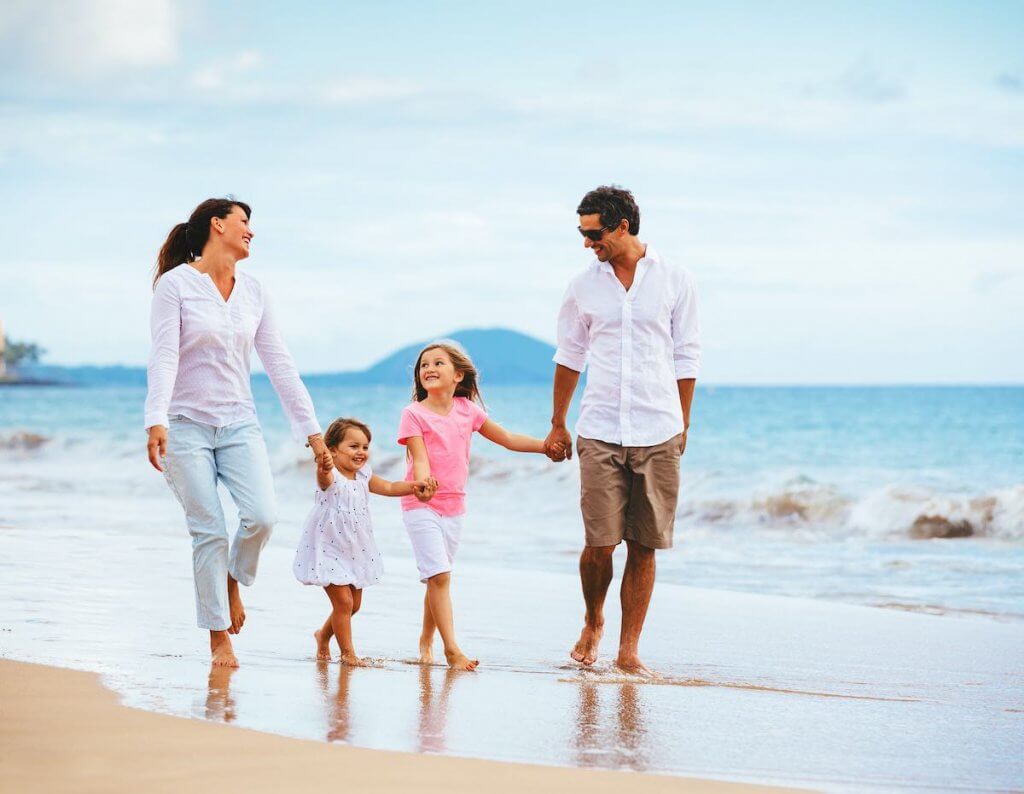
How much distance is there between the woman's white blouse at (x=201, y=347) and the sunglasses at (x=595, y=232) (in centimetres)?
146

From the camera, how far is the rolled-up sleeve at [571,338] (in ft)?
19.3

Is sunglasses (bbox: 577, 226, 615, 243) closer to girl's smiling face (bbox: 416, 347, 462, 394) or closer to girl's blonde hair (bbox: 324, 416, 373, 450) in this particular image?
girl's smiling face (bbox: 416, 347, 462, 394)

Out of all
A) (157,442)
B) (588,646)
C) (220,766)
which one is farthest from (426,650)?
(220,766)

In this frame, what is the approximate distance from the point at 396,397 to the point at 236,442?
7388 cm

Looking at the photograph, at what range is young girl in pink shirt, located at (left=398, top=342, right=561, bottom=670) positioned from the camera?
5.70 m

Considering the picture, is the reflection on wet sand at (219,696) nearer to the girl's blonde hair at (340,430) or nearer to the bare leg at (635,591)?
the girl's blonde hair at (340,430)

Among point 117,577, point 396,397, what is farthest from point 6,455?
point 396,397

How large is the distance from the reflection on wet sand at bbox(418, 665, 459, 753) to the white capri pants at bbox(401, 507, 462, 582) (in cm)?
43

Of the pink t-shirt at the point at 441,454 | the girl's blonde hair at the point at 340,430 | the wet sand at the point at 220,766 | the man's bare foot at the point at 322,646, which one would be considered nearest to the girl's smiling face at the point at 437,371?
the pink t-shirt at the point at 441,454

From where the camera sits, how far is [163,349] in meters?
5.03

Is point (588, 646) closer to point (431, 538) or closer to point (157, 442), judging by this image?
point (431, 538)

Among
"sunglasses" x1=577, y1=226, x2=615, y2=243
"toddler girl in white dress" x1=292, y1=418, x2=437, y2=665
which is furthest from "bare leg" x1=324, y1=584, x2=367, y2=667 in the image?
"sunglasses" x1=577, y1=226, x2=615, y2=243

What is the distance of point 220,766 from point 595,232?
3.01 m

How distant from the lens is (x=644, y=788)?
3.46 m
